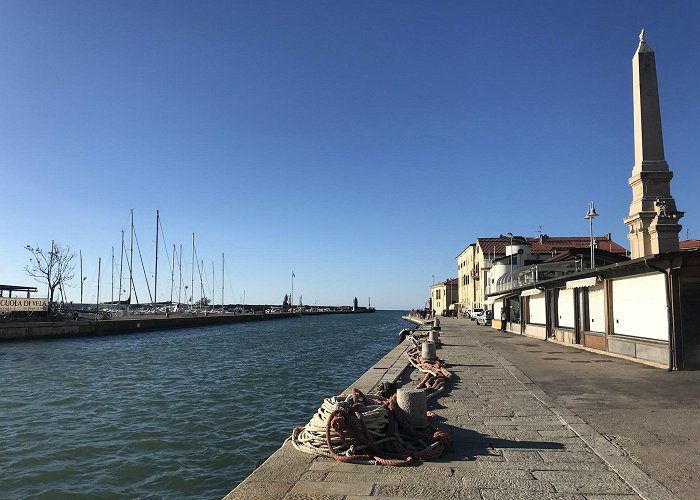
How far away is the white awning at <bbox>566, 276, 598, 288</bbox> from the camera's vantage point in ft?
65.2

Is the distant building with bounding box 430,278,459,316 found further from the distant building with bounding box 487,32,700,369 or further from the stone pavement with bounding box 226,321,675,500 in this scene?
the stone pavement with bounding box 226,321,675,500

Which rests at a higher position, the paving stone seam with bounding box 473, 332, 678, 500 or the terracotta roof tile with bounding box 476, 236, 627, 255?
the terracotta roof tile with bounding box 476, 236, 627, 255

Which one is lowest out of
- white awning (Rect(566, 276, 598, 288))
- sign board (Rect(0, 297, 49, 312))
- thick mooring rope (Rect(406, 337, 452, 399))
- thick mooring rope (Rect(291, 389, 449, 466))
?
thick mooring rope (Rect(406, 337, 452, 399))

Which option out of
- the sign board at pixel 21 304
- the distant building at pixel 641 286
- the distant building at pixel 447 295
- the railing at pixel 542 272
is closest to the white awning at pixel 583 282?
the distant building at pixel 641 286

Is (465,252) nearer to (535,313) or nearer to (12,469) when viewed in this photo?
(535,313)

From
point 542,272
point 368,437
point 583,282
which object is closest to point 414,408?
point 368,437

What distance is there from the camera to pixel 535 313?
31.8 m

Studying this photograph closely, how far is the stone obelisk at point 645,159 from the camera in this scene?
76.3 feet

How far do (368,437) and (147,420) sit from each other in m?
8.59

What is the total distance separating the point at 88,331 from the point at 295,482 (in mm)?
46557

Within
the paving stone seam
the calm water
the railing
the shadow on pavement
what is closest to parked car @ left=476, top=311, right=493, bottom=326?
the railing

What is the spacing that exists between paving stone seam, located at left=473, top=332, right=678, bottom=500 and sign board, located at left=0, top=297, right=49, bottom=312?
4981 centimetres

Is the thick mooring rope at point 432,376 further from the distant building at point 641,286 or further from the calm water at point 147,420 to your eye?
the distant building at point 641,286

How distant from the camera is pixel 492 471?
5.80 metres
